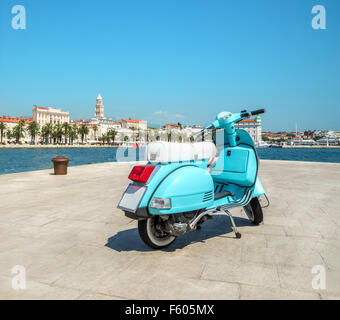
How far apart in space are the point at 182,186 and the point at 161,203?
0.90ft

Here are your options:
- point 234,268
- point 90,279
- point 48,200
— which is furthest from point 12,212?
point 234,268

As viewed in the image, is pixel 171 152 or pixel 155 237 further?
pixel 155 237

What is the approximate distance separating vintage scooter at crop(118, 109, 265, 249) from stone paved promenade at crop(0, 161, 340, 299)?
360 mm

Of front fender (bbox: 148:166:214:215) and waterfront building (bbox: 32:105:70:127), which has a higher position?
waterfront building (bbox: 32:105:70:127)

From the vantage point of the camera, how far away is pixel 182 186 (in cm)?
279

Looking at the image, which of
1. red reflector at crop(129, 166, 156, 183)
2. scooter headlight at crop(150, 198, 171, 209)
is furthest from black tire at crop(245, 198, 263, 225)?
red reflector at crop(129, 166, 156, 183)

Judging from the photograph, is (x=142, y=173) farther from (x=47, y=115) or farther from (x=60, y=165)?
(x=47, y=115)

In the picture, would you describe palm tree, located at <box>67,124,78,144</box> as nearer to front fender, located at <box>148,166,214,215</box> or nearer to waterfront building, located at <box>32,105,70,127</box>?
waterfront building, located at <box>32,105,70,127</box>

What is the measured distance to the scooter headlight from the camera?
269 cm

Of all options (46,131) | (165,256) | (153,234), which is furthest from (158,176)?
(46,131)

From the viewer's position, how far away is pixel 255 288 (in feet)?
7.75

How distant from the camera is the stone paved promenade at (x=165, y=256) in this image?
233 cm

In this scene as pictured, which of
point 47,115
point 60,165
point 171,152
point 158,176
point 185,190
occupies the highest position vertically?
point 47,115

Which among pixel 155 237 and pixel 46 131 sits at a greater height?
pixel 46 131
